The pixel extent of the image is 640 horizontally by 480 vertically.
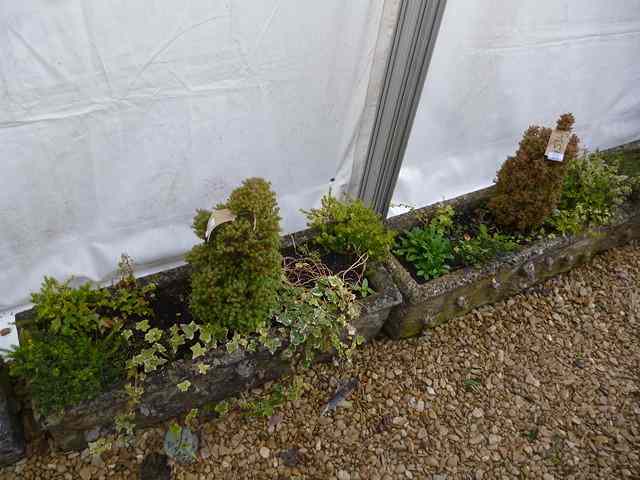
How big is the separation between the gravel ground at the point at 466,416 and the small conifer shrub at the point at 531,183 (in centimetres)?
61

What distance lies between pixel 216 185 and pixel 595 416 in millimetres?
2373

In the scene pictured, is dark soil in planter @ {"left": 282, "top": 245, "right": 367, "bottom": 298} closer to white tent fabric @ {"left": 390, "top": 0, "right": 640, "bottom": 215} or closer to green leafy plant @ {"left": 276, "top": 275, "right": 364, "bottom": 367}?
green leafy plant @ {"left": 276, "top": 275, "right": 364, "bottom": 367}

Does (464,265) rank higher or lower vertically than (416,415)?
higher

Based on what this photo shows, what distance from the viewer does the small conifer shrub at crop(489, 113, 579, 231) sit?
2631 millimetres

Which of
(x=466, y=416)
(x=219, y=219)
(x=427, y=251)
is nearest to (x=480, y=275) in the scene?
(x=427, y=251)

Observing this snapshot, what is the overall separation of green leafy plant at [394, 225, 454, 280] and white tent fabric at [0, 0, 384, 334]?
63 cm

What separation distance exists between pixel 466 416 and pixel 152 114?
2.14 m

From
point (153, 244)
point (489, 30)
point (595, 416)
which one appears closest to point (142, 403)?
point (153, 244)

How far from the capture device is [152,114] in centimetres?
212

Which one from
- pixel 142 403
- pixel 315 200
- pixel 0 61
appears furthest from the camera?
pixel 315 200

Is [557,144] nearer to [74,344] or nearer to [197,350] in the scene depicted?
[197,350]

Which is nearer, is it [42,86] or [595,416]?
[42,86]

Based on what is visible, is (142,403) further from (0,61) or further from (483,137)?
(483,137)

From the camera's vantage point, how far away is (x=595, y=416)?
2.59 m
